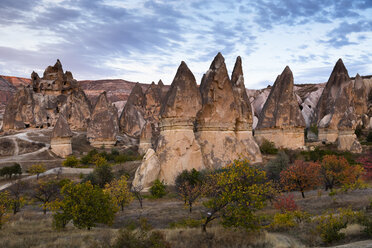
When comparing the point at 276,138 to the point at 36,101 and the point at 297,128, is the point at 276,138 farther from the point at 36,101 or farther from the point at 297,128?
the point at 36,101

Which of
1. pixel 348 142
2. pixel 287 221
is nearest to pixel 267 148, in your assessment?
pixel 348 142

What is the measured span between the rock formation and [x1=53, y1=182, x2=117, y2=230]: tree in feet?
43.9

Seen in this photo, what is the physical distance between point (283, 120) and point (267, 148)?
4171mm

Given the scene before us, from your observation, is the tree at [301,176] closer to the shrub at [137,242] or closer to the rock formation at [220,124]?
the rock formation at [220,124]

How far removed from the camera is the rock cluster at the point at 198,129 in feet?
76.3

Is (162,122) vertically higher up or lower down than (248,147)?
higher up

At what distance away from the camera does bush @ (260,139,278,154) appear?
32072 mm

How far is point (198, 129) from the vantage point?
26781 mm

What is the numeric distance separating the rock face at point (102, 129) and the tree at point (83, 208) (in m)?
36.6

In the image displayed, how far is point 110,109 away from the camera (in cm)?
5238

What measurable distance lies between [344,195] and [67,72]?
6302 centimetres

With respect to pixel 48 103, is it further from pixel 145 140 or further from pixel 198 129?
pixel 198 129

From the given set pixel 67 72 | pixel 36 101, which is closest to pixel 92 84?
pixel 67 72

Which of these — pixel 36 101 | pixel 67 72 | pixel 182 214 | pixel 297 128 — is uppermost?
pixel 67 72
